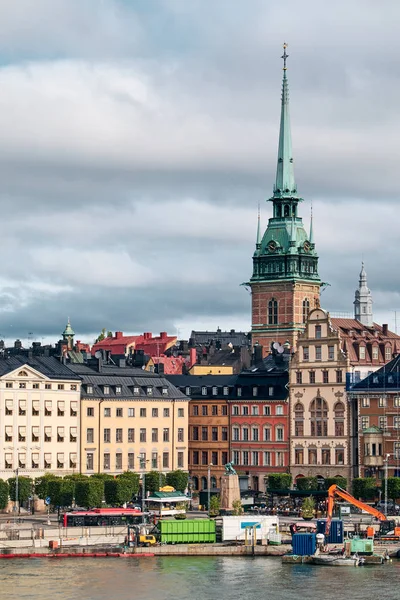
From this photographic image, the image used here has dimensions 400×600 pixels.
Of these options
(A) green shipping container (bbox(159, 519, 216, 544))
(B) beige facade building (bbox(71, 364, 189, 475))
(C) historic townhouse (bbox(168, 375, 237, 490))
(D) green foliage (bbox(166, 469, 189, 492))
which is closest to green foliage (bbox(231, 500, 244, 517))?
(A) green shipping container (bbox(159, 519, 216, 544))

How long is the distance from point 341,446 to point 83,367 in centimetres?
2923

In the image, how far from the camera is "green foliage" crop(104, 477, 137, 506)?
154 m

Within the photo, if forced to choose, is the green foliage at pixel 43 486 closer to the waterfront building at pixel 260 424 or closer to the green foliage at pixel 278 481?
the green foliage at pixel 278 481

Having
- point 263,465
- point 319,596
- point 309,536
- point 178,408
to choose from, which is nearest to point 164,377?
point 178,408

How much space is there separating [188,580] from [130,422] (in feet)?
192

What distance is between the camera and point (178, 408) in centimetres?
17900

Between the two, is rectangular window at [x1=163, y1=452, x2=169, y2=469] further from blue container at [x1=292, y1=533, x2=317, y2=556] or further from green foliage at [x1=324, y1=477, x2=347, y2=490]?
blue container at [x1=292, y1=533, x2=317, y2=556]

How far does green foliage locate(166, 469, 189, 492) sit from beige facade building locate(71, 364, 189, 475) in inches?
136

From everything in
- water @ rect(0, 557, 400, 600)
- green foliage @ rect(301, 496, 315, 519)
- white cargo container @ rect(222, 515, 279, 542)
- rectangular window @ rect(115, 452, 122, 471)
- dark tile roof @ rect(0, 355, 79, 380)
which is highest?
dark tile roof @ rect(0, 355, 79, 380)

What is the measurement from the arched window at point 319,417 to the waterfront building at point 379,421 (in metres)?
4.59

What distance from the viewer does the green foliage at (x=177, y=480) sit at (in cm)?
16838

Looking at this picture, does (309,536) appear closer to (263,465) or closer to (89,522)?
(89,522)

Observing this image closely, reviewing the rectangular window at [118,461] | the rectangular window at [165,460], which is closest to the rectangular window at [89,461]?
the rectangular window at [118,461]

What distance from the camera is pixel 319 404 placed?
169 m
